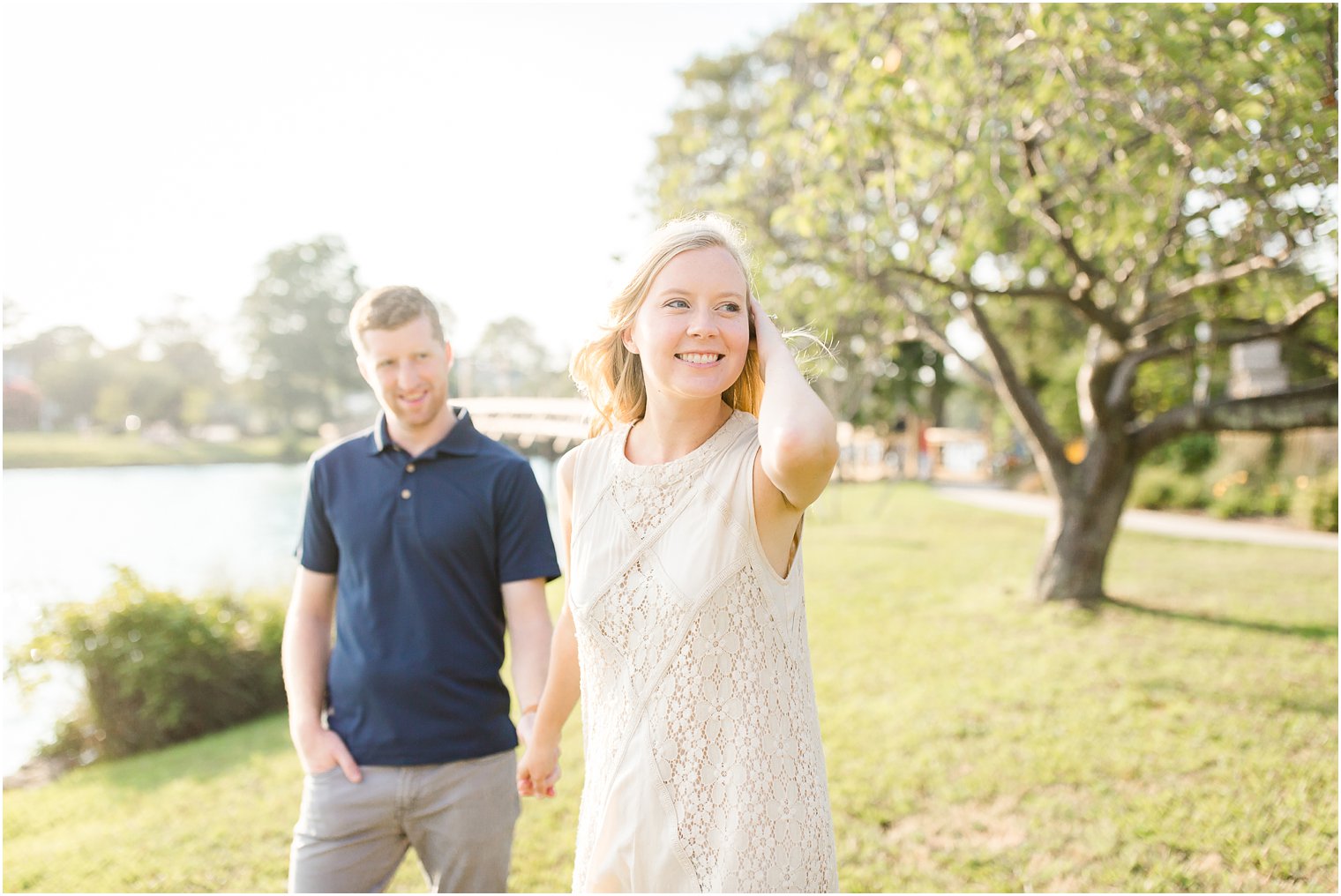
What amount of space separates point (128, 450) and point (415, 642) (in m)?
24.5

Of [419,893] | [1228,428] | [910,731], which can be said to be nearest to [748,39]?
[1228,428]

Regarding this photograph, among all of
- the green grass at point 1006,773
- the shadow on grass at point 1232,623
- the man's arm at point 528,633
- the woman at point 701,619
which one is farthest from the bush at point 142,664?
the shadow on grass at point 1232,623

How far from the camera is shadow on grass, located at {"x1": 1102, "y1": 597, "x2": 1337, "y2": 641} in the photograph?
750cm

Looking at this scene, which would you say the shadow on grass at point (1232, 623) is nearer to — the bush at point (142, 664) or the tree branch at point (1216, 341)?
the tree branch at point (1216, 341)

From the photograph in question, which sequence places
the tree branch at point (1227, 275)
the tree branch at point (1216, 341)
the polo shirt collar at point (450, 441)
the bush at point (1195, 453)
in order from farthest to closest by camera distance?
the bush at point (1195, 453) < the tree branch at point (1216, 341) < the tree branch at point (1227, 275) < the polo shirt collar at point (450, 441)

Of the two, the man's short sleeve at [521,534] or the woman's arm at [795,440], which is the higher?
the woman's arm at [795,440]

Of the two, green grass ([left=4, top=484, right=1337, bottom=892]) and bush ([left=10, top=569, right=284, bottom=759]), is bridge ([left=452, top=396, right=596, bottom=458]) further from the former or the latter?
green grass ([left=4, top=484, right=1337, bottom=892])

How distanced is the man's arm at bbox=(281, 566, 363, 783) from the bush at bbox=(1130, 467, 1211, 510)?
58.4 ft

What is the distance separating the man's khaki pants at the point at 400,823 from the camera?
2318 millimetres

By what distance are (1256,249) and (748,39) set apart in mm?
21522

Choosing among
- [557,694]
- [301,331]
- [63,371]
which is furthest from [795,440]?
[301,331]

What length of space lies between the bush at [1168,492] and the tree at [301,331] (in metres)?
21.0

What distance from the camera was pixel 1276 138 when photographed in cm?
521

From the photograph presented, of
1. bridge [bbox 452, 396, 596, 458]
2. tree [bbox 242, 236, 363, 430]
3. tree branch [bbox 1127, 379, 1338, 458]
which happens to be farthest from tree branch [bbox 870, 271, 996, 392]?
tree [bbox 242, 236, 363, 430]
